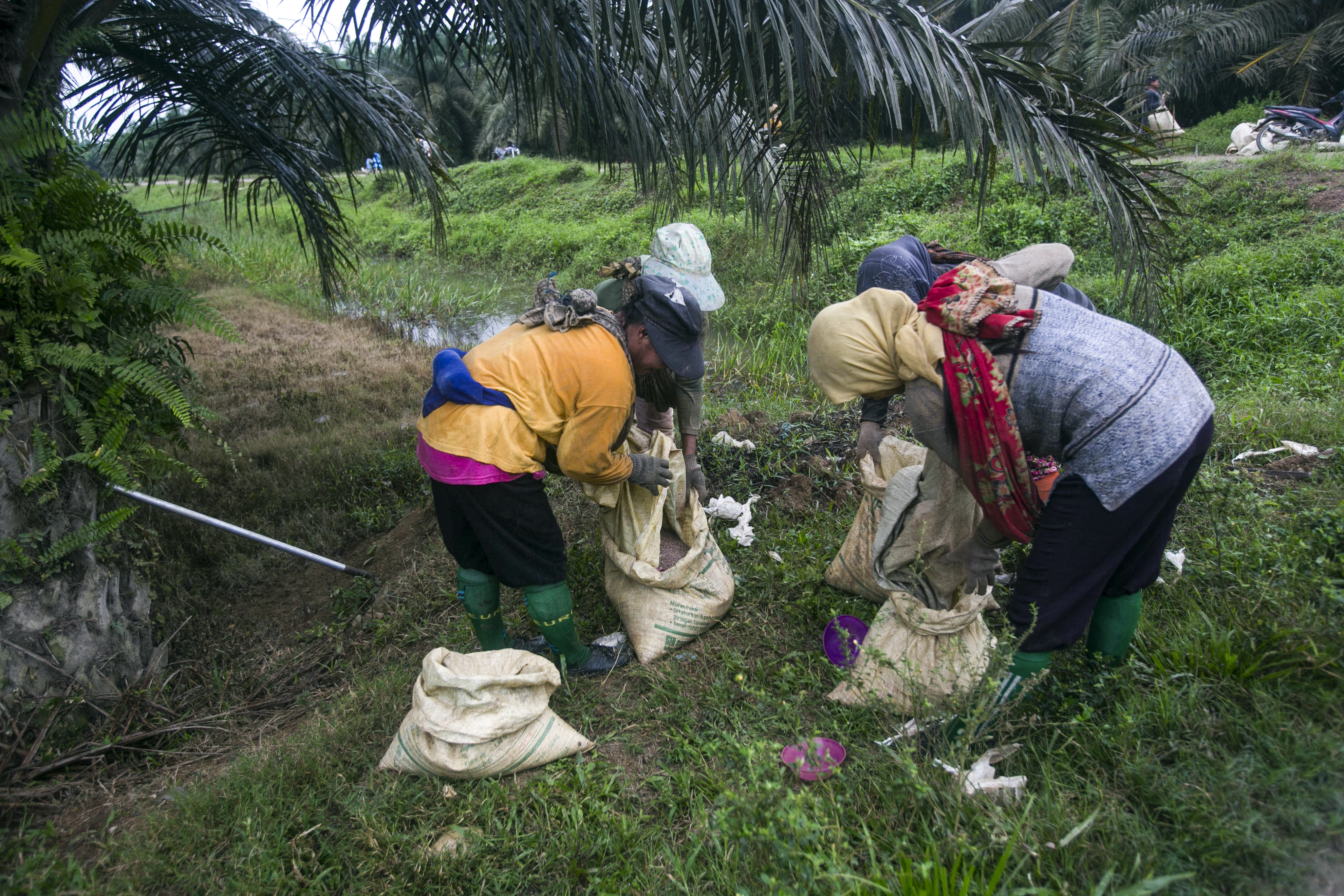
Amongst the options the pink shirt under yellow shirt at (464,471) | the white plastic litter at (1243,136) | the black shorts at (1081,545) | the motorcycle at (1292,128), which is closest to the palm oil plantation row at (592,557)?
the black shorts at (1081,545)

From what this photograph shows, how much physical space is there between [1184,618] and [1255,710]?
599 mm

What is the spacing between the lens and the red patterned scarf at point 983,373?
1887 millimetres

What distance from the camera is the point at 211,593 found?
375 centimetres

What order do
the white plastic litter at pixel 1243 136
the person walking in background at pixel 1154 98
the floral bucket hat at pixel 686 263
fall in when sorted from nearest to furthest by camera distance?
the floral bucket hat at pixel 686 263 → the white plastic litter at pixel 1243 136 → the person walking in background at pixel 1154 98

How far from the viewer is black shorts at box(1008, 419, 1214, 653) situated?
6.16ft

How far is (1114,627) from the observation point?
2.22 metres

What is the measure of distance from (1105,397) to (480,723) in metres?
1.91

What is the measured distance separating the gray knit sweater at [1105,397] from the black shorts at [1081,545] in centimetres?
4

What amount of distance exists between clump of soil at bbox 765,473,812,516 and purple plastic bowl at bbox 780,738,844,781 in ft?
5.12

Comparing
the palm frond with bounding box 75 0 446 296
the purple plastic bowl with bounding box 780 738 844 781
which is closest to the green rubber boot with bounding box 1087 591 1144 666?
the purple plastic bowl with bounding box 780 738 844 781

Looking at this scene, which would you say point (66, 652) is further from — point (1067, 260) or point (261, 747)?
point (1067, 260)

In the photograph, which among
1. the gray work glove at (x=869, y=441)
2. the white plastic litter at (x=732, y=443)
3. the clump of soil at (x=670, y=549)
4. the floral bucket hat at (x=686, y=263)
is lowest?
the white plastic litter at (x=732, y=443)

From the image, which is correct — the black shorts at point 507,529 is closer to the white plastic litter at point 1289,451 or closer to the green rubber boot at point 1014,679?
the green rubber boot at point 1014,679

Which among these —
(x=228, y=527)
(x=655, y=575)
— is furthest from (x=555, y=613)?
(x=228, y=527)
